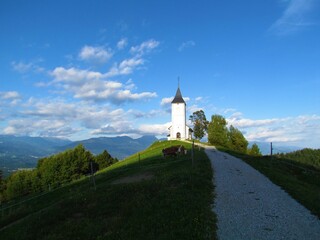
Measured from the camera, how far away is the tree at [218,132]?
92.6 meters

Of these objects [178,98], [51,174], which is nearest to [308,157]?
[178,98]

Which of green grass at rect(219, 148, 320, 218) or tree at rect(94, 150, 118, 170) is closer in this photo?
green grass at rect(219, 148, 320, 218)

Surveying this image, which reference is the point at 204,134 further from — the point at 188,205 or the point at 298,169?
the point at 188,205

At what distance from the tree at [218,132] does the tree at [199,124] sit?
23695 millimetres

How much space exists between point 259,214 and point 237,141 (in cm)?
8545

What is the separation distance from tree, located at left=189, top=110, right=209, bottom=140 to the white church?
428 cm

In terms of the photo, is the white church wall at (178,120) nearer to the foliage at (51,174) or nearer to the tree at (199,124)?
the tree at (199,124)

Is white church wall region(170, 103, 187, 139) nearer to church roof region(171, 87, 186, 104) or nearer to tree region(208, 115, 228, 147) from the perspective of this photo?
church roof region(171, 87, 186, 104)

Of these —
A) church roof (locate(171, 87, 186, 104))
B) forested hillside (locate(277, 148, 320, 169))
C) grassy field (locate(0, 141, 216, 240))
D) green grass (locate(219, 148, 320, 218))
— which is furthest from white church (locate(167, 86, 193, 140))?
grassy field (locate(0, 141, 216, 240))

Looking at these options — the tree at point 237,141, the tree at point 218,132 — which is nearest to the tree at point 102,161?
the tree at point 218,132

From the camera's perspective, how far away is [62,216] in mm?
17859

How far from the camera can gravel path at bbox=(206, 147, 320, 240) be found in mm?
13170

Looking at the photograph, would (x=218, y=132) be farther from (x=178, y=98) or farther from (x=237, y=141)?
(x=178, y=98)

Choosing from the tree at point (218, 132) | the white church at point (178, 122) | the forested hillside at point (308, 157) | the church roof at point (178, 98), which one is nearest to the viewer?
the forested hillside at point (308, 157)
